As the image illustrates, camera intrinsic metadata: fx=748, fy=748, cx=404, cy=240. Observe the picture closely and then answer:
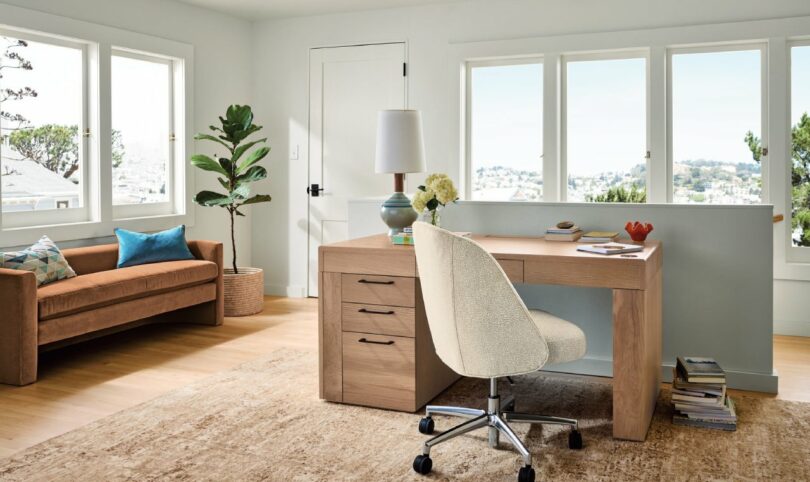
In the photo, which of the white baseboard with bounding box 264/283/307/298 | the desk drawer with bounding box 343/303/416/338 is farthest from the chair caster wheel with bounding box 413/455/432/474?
the white baseboard with bounding box 264/283/307/298

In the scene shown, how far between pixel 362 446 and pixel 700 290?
1.88 m

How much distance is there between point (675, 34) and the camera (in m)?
5.11

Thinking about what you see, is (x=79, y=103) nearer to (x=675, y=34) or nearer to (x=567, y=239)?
(x=567, y=239)

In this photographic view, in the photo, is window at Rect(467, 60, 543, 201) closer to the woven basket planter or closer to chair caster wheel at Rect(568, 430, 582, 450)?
the woven basket planter

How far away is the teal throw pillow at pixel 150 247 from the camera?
4918 mm

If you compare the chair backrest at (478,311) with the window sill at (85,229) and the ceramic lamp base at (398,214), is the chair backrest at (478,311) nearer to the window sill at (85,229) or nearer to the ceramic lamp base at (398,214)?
the ceramic lamp base at (398,214)

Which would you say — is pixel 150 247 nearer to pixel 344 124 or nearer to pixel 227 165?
pixel 227 165

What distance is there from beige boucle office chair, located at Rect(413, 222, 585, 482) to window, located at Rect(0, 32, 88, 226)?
314 cm

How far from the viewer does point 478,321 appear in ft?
8.26

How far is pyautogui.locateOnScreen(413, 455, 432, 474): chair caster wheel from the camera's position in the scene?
2.58m

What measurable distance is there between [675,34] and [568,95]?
0.84m

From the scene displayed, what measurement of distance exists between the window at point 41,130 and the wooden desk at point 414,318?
2423 millimetres

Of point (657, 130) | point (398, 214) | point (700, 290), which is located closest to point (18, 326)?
point (398, 214)

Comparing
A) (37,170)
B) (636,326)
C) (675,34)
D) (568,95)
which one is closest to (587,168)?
(568,95)
